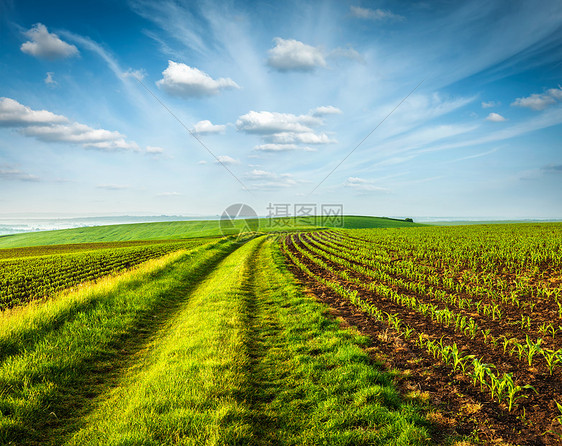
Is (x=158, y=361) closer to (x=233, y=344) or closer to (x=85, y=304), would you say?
(x=233, y=344)

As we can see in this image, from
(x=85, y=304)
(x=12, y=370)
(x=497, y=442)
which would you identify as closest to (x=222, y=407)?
(x=497, y=442)

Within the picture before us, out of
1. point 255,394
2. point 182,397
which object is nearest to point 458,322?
point 255,394

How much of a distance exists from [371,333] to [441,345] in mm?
1818

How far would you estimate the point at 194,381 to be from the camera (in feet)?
18.0

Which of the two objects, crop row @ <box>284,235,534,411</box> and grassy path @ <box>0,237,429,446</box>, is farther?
crop row @ <box>284,235,534,411</box>

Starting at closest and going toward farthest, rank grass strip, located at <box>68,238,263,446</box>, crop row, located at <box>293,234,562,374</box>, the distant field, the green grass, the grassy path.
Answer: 1. grass strip, located at <box>68,238,263,446</box>
2. the grassy path
3. the green grass
4. crop row, located at <box>293,234,562,374</box>
5. the distant field

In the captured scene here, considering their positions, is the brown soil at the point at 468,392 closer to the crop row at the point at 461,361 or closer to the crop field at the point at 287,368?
the crop field at the point at 287,368

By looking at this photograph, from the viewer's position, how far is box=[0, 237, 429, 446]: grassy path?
4273mm

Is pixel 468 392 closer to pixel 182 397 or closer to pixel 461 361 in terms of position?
pixel 461 361

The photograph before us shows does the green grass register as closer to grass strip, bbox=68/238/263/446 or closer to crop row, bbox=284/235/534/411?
grass strip, bbox=68/238/263/446

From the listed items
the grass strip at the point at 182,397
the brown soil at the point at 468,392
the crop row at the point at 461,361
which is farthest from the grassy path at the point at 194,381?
the crop row at the point at 461,361

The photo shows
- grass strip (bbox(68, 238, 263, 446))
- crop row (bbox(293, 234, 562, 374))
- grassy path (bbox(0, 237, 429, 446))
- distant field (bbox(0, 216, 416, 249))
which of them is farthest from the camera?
distant field (bbox(0, 216, 416, 249))

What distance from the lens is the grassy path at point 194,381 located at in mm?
4273

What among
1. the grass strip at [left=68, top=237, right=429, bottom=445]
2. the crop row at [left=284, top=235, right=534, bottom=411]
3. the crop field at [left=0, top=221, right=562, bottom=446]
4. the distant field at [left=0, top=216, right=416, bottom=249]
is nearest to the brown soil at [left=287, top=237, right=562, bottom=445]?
the crop field at [left=0, top=221, right=562, bottom=446]
